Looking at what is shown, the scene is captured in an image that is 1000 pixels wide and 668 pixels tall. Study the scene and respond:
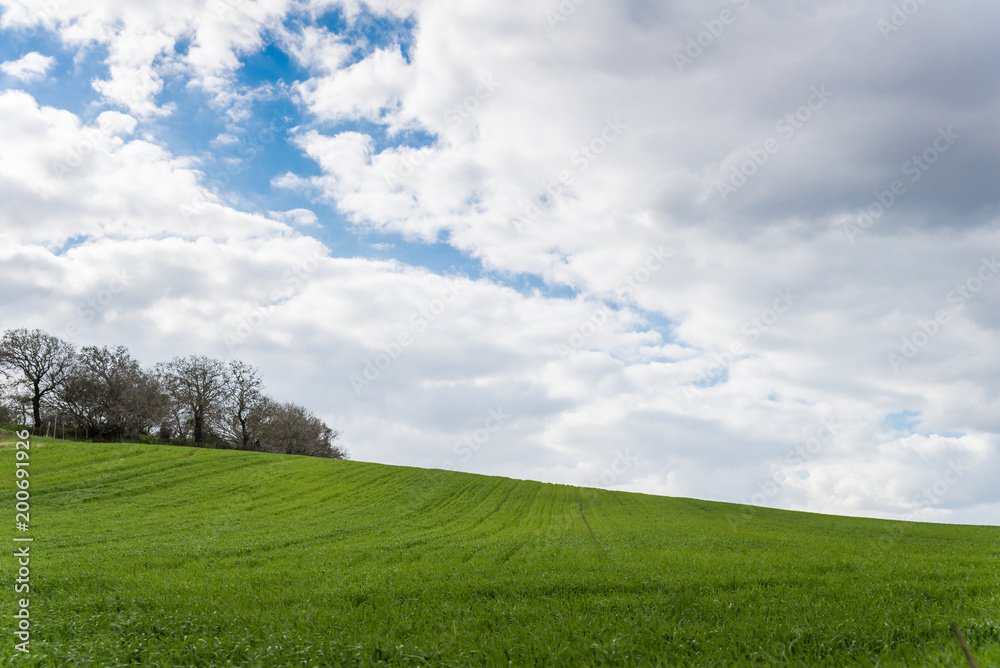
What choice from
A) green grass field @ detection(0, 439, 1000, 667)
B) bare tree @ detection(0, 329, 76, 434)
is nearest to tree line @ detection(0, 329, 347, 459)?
bare tree @ detection(0, 329, 76, 434)

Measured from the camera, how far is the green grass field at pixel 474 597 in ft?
33.5

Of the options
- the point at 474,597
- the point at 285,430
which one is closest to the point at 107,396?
the point at 285,430

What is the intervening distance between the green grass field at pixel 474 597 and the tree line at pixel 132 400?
54.3 metres

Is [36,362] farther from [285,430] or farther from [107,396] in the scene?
[285,430]

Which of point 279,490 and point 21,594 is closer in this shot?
point 21,594

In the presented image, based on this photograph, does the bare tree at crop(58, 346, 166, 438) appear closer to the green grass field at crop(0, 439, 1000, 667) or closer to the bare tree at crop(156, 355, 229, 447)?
the bare tree at crop(156, 355, 229, 447)

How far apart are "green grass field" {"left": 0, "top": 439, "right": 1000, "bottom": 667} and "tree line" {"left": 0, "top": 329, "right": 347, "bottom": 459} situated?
54324mm

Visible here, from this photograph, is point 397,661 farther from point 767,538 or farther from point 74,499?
point 74,499

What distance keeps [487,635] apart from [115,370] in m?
91.1

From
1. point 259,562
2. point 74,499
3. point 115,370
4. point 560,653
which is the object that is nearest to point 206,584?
point 259,562

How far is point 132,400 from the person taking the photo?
8144 centimetres

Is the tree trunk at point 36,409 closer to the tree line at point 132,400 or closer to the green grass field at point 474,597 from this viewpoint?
the tree line at point 132,400

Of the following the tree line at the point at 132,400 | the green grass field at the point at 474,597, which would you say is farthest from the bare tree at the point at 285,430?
the green grass field at the point at 474,597

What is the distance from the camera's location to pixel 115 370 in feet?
273
